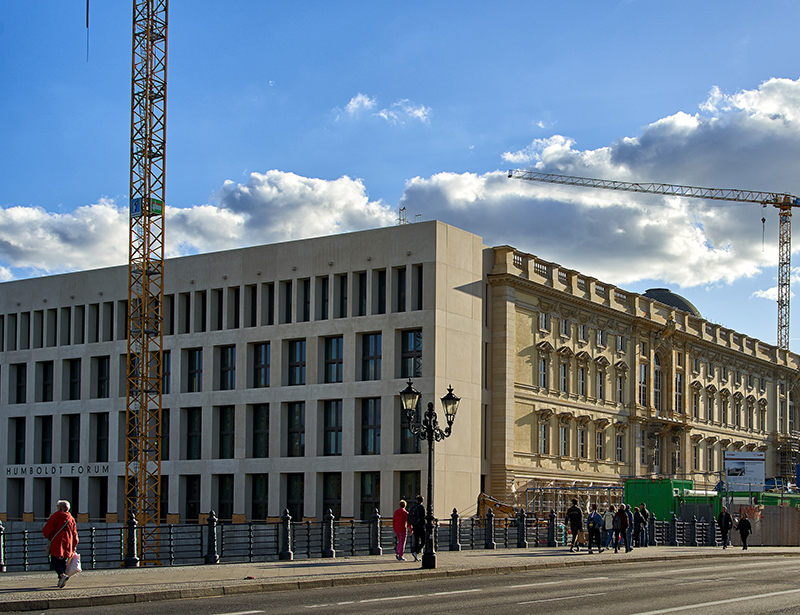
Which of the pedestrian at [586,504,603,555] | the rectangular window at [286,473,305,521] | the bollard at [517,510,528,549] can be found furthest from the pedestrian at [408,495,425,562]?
the rectangular window at [286,473,305,521]

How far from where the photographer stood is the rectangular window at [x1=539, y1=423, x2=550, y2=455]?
60.6 metres

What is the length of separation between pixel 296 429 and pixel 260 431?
253cm

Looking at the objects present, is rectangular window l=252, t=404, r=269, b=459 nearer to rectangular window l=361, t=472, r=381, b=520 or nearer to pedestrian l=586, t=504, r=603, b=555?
rectangular window l=361, t=472, r=381, b=520

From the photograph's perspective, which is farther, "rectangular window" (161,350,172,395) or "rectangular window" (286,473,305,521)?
"rectangular window" (161,350,172,395)

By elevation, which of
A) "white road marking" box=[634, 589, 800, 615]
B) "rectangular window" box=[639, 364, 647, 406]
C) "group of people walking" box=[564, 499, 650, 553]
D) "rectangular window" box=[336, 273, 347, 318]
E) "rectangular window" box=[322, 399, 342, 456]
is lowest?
"group of people walking" box=[564, 499, 650, 553]

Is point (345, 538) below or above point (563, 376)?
below

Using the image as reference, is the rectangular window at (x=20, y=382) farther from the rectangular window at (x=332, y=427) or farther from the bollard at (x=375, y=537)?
the bollard at (x=375, y=537)

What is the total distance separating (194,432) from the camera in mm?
63906

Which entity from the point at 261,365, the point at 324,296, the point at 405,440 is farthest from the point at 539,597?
the point at 261,365

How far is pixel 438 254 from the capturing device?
56250 millimetres

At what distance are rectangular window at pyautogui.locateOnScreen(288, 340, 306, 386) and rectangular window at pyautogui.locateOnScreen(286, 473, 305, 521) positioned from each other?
5329 mm

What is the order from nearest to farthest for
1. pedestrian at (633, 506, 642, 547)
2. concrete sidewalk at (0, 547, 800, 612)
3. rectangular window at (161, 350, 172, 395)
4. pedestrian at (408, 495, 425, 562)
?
1. concrete sidewalk at (0, 547, 800, 612)
2. pedestrian at (408, 495, 425, 562)
3. pedestrian at (633, 506, 642, 547)
4. rectangular window at (161, 350, 172, 395)

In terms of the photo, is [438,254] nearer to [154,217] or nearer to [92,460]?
[154,217]

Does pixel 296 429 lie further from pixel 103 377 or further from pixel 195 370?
pixel 103 377
